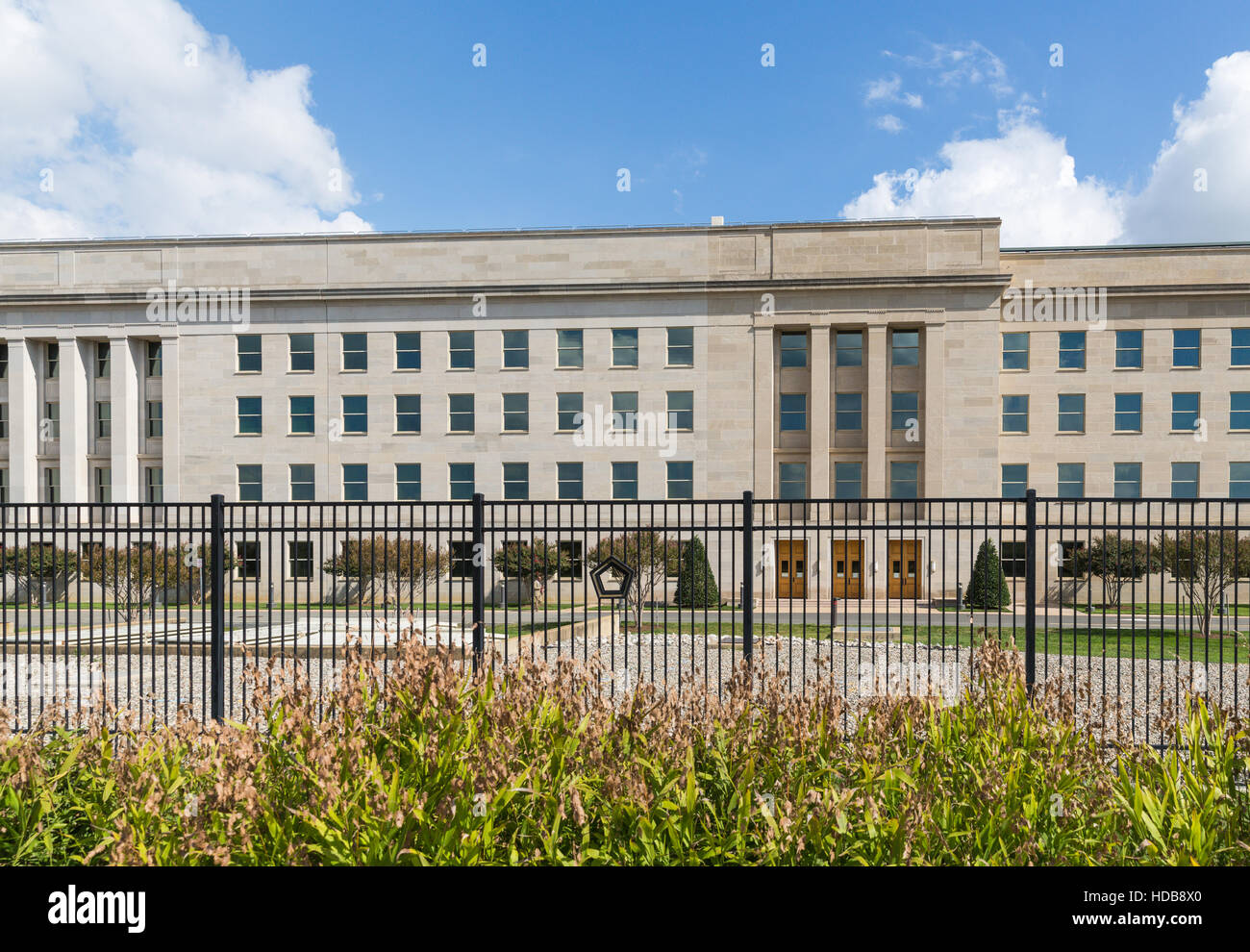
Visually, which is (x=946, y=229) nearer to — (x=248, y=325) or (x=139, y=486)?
(x=248, y=325)

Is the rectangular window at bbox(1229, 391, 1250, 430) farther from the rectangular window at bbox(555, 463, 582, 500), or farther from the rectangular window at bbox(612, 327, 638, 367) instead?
the rectangular window at bbox(555, 463, 582, 500)

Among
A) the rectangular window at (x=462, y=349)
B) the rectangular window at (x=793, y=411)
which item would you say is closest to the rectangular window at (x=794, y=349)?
the rectangular window at (x=793, y=411)

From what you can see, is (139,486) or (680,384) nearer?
(680,384)

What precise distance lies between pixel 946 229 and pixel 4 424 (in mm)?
50174

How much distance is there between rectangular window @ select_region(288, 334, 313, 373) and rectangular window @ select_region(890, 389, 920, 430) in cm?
2955

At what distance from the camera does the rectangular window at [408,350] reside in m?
35.2

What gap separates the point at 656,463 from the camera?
34125 mm

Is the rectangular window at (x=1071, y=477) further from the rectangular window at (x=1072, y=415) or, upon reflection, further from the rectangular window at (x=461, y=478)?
the rectangular window at (x=461, y=478)

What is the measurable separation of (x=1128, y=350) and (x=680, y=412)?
22.9 m

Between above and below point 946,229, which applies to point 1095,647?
below

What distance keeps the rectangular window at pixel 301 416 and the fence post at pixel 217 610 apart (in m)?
29.5

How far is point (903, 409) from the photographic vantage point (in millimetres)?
34906
